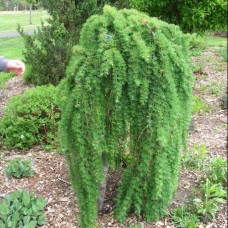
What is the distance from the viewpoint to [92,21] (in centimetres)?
234

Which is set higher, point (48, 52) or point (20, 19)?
point (20, 19)

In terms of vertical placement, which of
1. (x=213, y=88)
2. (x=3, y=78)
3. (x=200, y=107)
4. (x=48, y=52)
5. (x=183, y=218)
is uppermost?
(x=48, y=52)

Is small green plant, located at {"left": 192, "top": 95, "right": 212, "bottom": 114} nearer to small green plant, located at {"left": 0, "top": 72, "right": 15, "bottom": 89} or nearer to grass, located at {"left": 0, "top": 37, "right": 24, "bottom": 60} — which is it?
grass, located at {"left": 0, "top": 37, "right": 24, "bottom": 60}

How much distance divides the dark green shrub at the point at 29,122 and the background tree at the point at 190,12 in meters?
2.06

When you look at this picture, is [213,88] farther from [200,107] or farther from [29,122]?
[29,122]

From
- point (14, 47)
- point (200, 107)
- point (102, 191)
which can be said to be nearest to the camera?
point (102, 191)

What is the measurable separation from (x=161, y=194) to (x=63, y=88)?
3.67 feet

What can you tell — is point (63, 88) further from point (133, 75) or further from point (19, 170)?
point (19, 170)

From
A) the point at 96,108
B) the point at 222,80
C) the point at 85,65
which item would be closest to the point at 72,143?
the point at 96,108

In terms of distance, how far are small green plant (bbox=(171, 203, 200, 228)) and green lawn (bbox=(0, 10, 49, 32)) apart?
3.45 metres

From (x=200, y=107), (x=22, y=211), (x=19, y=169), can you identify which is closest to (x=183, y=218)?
(x=22, y=211)

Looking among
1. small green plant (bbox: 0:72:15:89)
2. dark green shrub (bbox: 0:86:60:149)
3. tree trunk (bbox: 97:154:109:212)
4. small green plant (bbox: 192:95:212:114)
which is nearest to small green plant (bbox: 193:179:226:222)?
tree trunk (bbox: 97:154:109:212)

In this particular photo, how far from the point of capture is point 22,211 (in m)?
2.63

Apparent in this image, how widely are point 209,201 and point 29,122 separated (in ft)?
7.26
